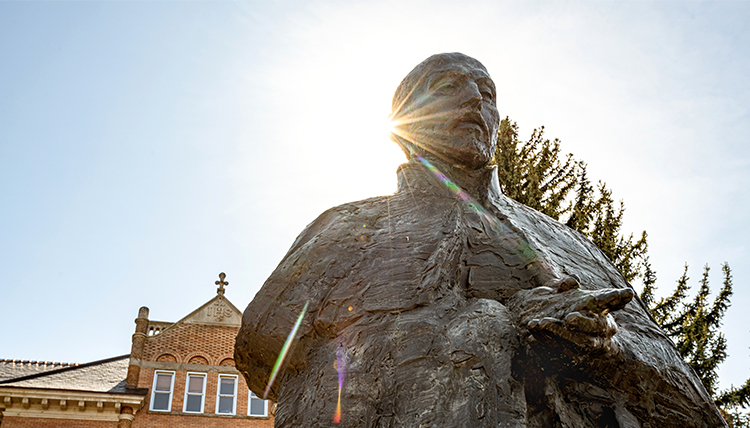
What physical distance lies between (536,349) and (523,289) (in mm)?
466

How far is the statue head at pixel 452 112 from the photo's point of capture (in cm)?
338

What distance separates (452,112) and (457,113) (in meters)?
0.03

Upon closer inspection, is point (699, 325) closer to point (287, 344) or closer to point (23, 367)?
point (287, 344)

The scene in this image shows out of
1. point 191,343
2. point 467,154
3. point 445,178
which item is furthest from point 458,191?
point 191,343

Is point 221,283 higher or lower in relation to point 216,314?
higher

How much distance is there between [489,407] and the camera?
2.37 meters

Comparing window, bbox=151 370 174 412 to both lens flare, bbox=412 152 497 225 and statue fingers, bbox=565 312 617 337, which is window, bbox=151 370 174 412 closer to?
lens flare, bbox=412 152 497 225

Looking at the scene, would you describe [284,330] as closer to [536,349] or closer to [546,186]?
[536,349]

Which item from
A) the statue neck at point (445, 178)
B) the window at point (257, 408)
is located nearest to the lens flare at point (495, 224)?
the statue neck at point (445, 178)

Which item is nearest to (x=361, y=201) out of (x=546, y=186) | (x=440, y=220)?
(x=440, y=220)

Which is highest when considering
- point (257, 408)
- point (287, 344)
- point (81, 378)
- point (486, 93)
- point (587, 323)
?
point (81, 378)

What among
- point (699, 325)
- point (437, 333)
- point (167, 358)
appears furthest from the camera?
point (167, 358)

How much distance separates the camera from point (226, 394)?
73.4 feet

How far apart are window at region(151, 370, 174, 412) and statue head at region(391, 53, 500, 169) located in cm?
2043
